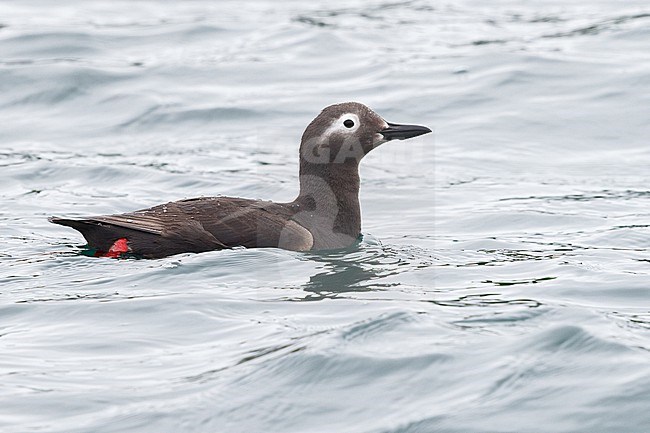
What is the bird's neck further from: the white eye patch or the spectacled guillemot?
the white eye patch

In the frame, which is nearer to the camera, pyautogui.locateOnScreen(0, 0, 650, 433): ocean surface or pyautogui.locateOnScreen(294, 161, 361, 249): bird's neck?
pyautogui.locateOnScreen(0, 0, 650, 433): ocean surface

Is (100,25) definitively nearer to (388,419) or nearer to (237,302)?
(237,302)

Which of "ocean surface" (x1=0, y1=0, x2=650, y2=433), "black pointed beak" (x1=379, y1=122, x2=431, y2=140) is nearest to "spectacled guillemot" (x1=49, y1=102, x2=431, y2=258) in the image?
"black pointed beak" (x1=379, y1=122, x2=431, y2=140)

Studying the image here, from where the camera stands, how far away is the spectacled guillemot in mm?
8055

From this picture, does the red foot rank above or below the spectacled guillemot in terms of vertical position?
below

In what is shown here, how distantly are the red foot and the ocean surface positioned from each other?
12 cm

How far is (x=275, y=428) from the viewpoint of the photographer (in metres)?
5.47

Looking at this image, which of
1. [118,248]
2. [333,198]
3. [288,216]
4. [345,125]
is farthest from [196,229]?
[345,125]

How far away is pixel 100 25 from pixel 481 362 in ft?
40.4

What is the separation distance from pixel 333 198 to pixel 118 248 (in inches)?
63.7

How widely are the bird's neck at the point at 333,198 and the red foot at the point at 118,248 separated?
130cm

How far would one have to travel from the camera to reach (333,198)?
8.88 metres

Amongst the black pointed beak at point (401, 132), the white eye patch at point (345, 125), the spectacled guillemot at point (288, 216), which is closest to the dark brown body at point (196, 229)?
the spectacled guillemot at point (288, 216)

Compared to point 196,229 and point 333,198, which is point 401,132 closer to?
point 333,198
